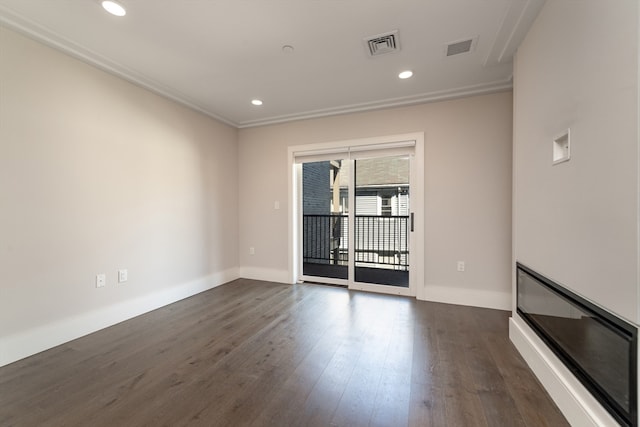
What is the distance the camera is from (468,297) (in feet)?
10.3

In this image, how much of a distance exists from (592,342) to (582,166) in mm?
869

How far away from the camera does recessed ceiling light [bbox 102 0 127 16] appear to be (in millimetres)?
1747

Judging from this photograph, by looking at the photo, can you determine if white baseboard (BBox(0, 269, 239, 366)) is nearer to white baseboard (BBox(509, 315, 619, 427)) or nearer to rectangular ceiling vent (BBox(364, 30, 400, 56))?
rectangular ceiling vent (BBox(364, 30, 400, 56))

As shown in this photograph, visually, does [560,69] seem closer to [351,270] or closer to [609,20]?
[609,20]

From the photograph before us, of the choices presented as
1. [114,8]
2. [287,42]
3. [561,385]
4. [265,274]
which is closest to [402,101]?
[287,42]

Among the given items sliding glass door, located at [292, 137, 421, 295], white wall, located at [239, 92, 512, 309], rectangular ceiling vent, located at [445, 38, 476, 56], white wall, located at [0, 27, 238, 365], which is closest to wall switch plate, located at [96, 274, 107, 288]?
white wall, located at [0, 27, 238, 365]

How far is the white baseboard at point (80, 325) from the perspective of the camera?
6.48 ft

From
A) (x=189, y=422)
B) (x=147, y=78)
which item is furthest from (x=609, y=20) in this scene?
(x=147, y=78)

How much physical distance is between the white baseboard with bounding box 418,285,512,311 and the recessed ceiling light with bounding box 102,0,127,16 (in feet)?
12.5

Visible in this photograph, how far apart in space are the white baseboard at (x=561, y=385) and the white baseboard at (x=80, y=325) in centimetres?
352

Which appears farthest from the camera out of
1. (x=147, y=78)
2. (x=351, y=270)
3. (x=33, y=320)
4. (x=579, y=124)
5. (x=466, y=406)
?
(x=351, y=270)

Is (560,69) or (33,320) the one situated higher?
(560,69)

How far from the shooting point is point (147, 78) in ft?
9.09

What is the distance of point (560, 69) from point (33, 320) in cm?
403
